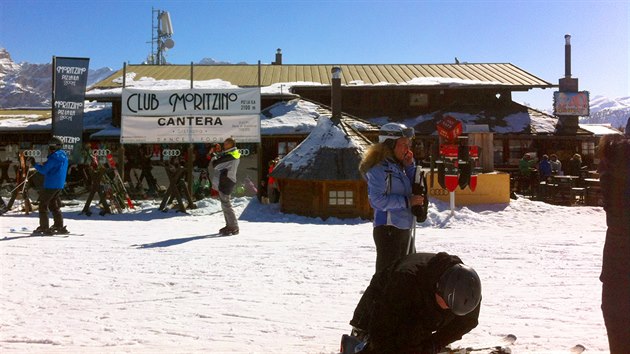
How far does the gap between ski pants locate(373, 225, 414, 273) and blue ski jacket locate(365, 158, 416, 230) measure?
0.13 feet

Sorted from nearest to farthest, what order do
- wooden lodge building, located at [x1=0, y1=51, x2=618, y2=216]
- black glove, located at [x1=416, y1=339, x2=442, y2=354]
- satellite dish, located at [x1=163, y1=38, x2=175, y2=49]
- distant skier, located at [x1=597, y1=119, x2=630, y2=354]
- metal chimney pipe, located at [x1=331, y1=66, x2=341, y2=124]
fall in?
1. black glove, located at [x1=416, y1=339, x2=442, y2=354]
2. distant skier, located at [x1=597, y1=119, x2=630, y2=354]
3. metal chimney pipe, located at [x1=331, y1=66, x2=341, y2=124]
4. wooden lodge building, located at [x1=0, y1=51, x2=618, y2=216]
5. satellite dish, located at [x1=163, y1=38, x2=175, y2=49]

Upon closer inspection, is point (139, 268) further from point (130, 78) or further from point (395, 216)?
point (130, 78)

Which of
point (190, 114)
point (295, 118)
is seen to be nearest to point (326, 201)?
point (190, 114)

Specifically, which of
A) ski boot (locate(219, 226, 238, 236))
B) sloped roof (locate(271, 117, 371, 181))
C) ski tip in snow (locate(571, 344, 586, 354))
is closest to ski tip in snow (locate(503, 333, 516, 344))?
ski tip in snow (locate(571, 344, 586, 354))

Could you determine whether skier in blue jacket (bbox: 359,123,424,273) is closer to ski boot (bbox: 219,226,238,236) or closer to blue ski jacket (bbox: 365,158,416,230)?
blue ski jacket (bbox: 365,158,416,230)

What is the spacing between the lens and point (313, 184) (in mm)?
11516

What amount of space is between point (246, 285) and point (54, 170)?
4.48m

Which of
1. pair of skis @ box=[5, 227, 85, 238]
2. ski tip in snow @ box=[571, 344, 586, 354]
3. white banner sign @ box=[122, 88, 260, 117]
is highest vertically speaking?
white banner sign @ box=[122, 88, 260, 117]

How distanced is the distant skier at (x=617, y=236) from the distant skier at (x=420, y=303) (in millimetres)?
841

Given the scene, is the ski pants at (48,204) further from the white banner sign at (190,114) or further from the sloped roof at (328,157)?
the white banner sign at (190,114)

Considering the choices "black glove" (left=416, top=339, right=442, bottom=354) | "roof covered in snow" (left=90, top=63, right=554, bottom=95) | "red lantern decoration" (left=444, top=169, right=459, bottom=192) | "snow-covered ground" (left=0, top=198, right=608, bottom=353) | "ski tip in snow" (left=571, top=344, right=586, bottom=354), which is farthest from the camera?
"roof covered in snow" (left=90, top=63, right=554, bottom=95)

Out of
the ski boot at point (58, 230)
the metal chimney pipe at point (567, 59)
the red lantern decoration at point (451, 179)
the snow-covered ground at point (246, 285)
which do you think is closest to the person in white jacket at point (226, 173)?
the snow-covered ground at point (246, 285)

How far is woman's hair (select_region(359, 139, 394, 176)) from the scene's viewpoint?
3.75 meters

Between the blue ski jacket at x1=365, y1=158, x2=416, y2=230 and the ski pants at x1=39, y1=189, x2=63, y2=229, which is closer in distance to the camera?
the blue ski jacket at x1=365, y1=158, x2=416, y2=230
